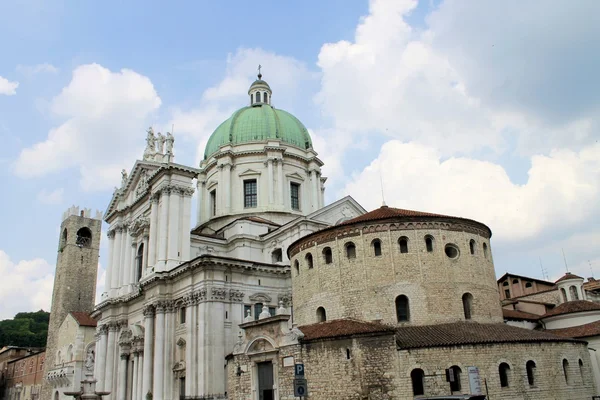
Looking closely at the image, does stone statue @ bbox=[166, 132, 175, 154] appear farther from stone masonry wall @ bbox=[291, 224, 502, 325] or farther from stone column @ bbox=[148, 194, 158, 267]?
stone masonry wall @ bbox=[291, 224, 502, 325]

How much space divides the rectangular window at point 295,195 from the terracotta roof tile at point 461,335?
80.5ft

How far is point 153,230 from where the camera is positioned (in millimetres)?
41094

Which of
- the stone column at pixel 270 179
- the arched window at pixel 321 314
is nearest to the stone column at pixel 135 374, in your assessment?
the stone column at pixel 270 179

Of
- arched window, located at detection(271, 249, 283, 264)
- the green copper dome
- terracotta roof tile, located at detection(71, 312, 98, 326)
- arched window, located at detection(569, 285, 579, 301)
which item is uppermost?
the green copper dome

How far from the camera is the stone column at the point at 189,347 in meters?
33.6

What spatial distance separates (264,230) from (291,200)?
656 cm

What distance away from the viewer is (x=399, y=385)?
2311cm

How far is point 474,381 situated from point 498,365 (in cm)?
166

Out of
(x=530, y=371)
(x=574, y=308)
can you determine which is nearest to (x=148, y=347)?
(x=530, y=371)

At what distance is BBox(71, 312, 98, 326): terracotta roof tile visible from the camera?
56.8 metres

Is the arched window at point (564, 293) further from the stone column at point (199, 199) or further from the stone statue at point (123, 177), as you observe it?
the stone statue at point (123, 177)

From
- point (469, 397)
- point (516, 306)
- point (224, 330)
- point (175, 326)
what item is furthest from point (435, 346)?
point (516, 306)

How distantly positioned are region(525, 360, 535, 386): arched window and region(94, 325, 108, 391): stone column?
108ft

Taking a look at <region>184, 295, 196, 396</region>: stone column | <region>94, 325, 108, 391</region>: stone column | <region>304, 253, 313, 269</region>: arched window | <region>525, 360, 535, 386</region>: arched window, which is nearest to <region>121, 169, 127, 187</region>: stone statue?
<region>94, 325, 108, 391</region>: stone column
